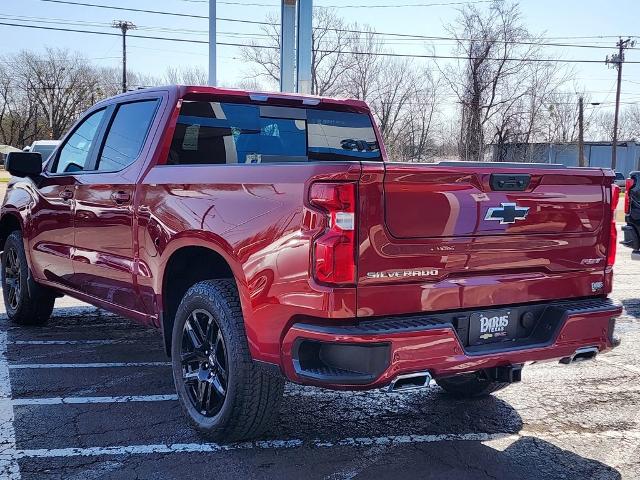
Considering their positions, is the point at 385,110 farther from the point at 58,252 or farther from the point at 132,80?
the point at 58,252

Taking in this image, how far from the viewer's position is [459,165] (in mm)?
3246

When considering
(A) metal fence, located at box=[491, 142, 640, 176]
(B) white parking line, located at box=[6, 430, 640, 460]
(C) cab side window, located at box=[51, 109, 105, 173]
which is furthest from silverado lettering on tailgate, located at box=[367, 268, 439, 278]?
(A) metal fence, located at box=[491, 142, 640, 176]

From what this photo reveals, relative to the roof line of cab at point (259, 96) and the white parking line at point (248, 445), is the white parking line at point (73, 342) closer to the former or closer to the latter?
the roof line of cab at point (259, 96)

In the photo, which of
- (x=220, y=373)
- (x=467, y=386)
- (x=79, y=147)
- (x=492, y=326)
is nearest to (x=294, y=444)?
(x=220, y=373)

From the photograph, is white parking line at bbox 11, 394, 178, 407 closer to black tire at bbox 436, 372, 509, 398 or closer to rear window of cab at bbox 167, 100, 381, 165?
rear window of cab at bbox 167, 100, 381, 165

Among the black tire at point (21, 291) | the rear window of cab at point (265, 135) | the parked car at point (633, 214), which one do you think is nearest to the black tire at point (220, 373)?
the rear window of cab at point (265, 135)

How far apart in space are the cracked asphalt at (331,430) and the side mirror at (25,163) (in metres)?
1.46

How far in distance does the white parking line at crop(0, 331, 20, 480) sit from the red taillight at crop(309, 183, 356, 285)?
182cm

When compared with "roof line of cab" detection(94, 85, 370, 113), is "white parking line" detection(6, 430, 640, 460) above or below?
below

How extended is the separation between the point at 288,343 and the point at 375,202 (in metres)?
0.74

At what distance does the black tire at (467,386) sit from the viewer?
4.53 meters

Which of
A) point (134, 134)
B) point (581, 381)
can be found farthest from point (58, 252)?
point (581, 381)

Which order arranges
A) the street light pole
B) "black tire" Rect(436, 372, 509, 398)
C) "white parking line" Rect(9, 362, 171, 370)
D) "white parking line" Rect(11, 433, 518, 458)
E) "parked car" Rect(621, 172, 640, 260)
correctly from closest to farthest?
"white parking line" Rect(11, 433, 518, 458) < "black tire" Rect(436, 372, 509, 398) < "white parking line" Rect(9, 362, 171, 370) < "parked car" Rect(621, 172, 640, 260) < the street light pole

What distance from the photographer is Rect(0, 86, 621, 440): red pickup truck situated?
118 inches
